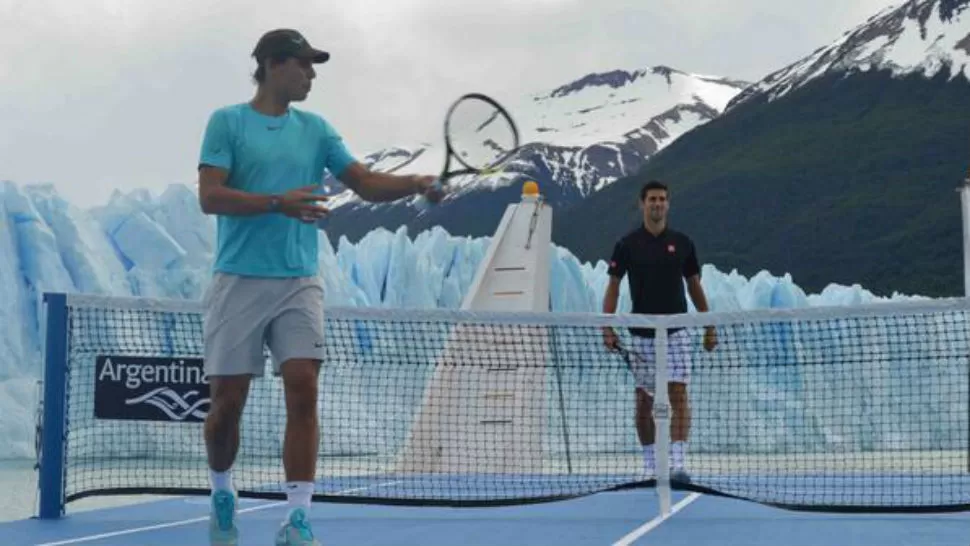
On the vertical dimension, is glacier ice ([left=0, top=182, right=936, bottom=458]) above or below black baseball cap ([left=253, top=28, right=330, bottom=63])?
above

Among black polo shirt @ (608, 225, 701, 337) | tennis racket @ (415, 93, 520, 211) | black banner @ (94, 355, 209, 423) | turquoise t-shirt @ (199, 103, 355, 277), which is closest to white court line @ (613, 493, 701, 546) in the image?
black polo shirt @ (608, 225, 701, 337)

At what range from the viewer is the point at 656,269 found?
8.53m

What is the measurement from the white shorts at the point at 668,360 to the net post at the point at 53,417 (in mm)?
2974

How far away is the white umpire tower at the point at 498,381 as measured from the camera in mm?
12102

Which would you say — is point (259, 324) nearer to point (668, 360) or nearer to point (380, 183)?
point (380, 183)

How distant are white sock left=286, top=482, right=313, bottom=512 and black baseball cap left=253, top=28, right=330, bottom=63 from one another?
1.39m

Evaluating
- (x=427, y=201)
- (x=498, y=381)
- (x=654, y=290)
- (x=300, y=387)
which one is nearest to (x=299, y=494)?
(x=300, y=387)

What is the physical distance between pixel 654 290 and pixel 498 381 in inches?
160

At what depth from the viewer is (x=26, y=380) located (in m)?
22.1

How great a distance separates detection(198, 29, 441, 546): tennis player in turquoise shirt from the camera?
16.2 ft

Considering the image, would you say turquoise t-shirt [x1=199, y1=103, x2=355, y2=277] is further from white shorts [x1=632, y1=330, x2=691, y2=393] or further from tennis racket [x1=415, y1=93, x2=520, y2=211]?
white shorts [x1=632, y1=330, x2=691, y2=393]

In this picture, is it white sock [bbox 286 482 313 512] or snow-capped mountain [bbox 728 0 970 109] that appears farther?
snow-capped mountain [bbox 728 0 970 109]

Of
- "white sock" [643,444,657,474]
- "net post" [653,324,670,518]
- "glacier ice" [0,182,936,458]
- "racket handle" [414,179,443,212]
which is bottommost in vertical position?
"white sock" [643,444,657,474]

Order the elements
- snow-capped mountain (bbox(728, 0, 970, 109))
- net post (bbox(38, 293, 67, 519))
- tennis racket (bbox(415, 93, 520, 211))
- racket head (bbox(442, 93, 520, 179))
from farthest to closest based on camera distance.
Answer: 1. snow-capped mountain (bbox(728, 0, 970, 109))
2. net post (bbox(38, 293, 67, 519))
3. racket head (bbox(442, 93, 520, 179))
4. tennis racket (bbox(415, 93, 520, 211))
